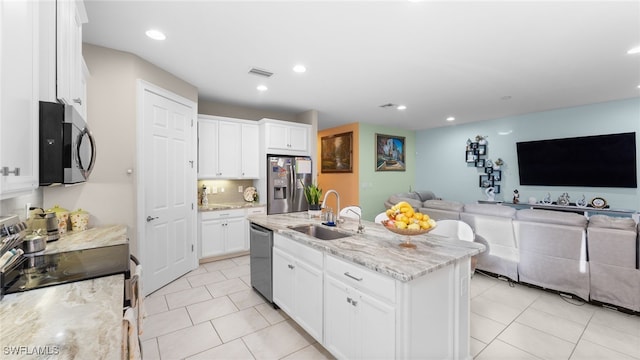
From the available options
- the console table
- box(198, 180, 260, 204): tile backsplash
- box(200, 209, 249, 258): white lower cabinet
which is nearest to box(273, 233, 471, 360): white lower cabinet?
box(200, 209, 249, 258): white lower cabinet

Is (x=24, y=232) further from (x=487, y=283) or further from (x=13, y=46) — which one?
(x=487, y=283)

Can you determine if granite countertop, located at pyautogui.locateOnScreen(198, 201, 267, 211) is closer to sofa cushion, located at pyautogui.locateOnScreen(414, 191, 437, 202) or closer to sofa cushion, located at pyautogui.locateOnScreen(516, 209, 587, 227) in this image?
sofa cushion, located at pyautogui.locateOnScreen(516, 209, 587, 227)

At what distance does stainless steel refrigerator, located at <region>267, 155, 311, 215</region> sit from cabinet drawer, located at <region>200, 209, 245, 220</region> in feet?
1.61

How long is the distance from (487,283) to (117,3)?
4627 mm

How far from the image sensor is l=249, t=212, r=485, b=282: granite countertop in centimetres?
148

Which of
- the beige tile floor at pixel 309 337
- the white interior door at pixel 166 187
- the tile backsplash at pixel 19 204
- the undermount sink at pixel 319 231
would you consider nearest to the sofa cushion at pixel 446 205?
the beige tile floor at pixel 309 337

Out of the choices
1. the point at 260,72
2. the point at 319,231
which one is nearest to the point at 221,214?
the point at 319,231

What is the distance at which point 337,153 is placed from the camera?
266 inches

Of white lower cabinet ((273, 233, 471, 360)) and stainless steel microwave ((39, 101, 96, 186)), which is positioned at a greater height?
stainless steel microwave ((39, 101, 96, 186))

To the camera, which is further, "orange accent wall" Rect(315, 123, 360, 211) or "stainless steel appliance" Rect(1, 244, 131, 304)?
"orange accent wall" Rect(315, 123, 360, 211)

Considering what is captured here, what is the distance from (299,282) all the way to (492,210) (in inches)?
103

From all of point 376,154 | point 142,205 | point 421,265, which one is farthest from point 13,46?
point 376,154

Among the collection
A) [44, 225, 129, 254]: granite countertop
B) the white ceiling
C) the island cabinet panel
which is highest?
the white ceiling

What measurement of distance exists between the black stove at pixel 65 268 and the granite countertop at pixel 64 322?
110 mm
